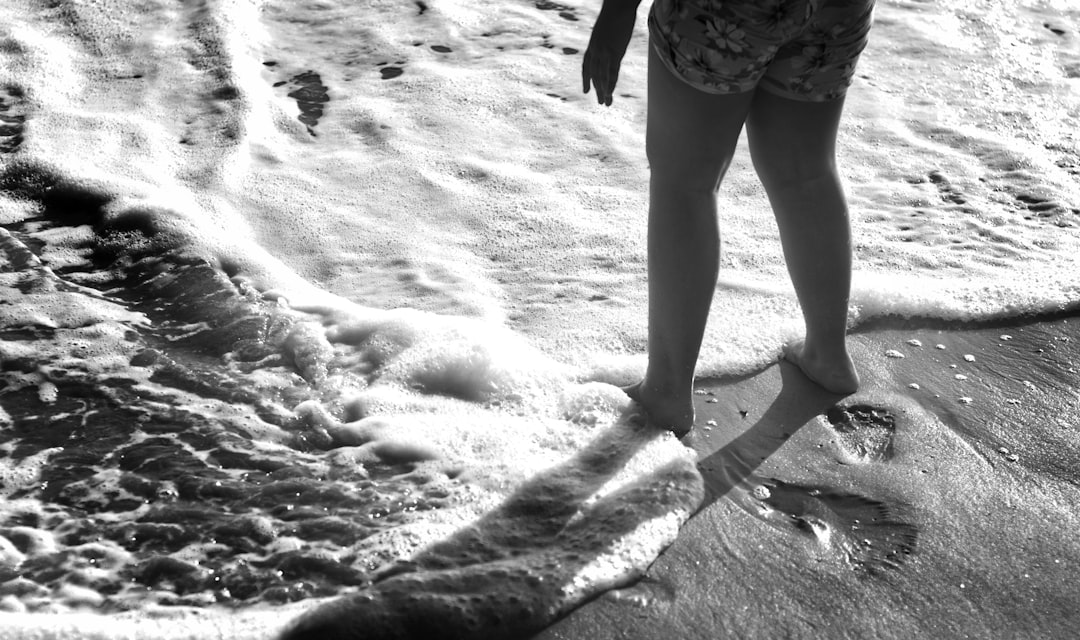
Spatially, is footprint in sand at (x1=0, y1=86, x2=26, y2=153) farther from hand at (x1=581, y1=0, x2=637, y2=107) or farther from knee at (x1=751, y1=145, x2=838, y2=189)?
knee at (x1=751, y1=145, x2=838, y2=189)

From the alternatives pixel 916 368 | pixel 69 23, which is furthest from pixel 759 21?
pixel 69 23

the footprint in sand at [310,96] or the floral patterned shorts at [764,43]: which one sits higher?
the floral patterned shorts at [764,43]

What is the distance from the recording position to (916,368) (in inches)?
108

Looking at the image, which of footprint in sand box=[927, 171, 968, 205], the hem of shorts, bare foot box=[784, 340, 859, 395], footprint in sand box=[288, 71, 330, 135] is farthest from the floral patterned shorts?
footprint in sand box=[288, 71, 330, 135]

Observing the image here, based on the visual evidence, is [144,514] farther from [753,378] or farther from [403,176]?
[403,176]

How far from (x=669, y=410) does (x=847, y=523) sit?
1.60ft

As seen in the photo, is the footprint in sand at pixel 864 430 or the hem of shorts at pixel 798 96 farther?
the footprint in sand at pixel 864 430

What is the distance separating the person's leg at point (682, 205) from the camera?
2.16 meters

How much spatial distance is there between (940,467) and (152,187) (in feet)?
8.48

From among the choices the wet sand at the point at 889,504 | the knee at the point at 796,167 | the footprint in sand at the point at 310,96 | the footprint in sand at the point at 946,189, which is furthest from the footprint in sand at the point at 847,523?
the footprint in sand at the point at 310,96

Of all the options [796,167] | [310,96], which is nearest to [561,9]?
[310,96]

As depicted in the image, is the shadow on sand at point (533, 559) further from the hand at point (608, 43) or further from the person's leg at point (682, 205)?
the hand at point (608, 43)

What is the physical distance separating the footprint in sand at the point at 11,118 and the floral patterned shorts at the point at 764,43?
8.50ft

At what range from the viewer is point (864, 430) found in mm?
2502
